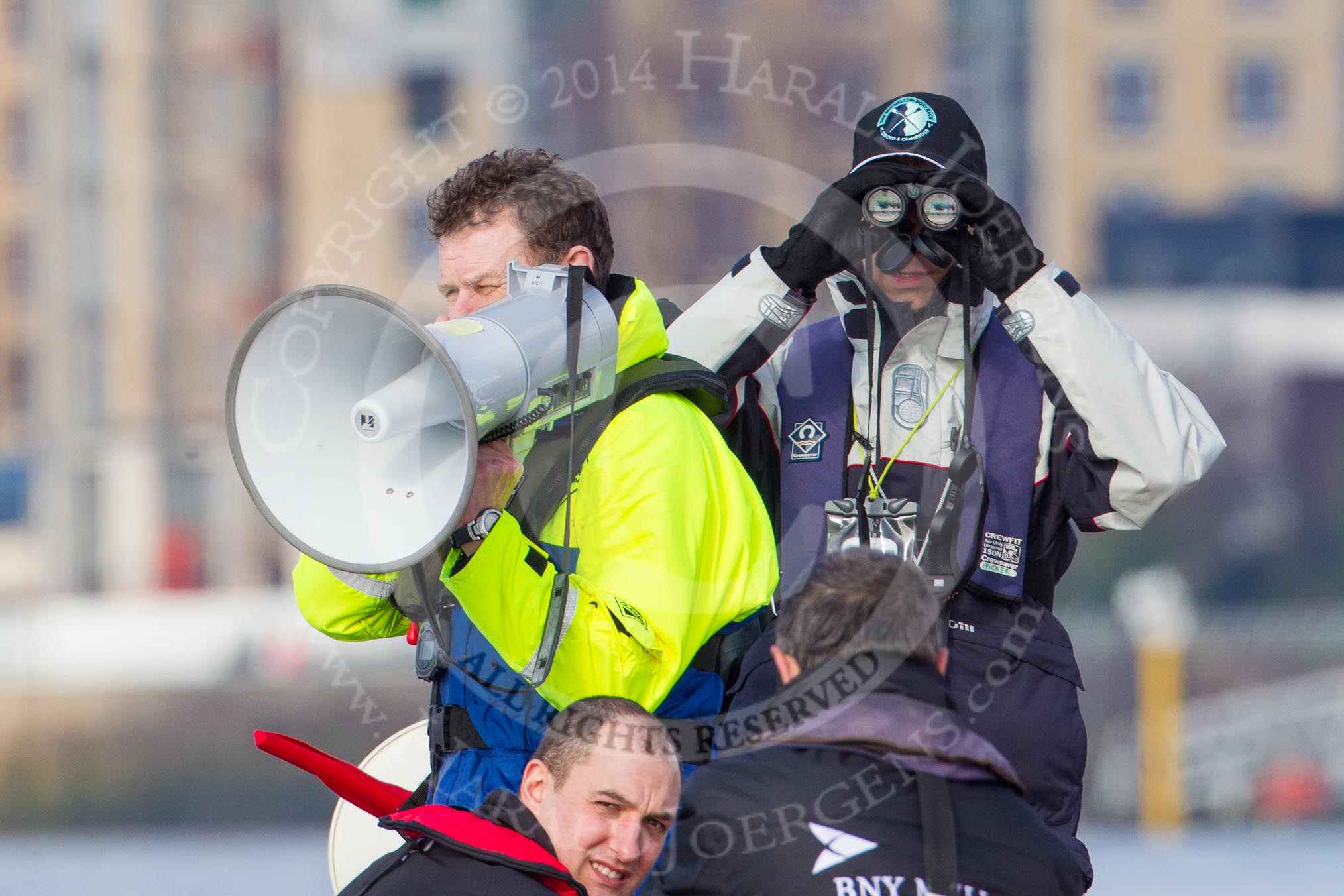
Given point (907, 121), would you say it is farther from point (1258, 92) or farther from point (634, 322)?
point (1258, 92)

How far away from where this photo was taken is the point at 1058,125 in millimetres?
41000

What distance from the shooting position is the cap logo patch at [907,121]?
10.6 ft

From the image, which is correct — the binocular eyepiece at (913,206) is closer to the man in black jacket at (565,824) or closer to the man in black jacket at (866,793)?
the man in black jacket at (866,793)

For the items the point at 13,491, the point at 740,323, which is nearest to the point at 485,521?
the point at 740,323

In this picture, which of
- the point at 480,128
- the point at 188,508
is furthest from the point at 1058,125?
the point at 188,508

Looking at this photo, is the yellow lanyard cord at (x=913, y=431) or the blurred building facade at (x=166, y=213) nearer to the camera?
the yellow lanyard cord at (x=913, y=431)

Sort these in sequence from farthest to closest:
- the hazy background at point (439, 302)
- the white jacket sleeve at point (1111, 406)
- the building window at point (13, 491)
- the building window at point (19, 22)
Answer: the building window at point (19, 22) → the building window at point (13, 491) → the hazy background at point (439, 302) → the white jacket sleeve at point (1111, 406)

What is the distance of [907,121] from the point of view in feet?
10.7

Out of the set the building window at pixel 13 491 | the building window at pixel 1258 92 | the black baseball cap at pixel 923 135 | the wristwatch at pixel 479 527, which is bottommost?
the wristwatch at pixel 479 527

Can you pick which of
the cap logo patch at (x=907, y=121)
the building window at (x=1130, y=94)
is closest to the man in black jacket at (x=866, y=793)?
the cap logo patch at (x=907, y=121)

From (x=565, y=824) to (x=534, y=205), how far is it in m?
0.96

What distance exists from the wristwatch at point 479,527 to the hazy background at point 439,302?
53.1 feet

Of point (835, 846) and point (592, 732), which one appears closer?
point (835, 846)

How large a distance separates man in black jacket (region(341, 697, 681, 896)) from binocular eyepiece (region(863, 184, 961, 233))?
103 centimetres
